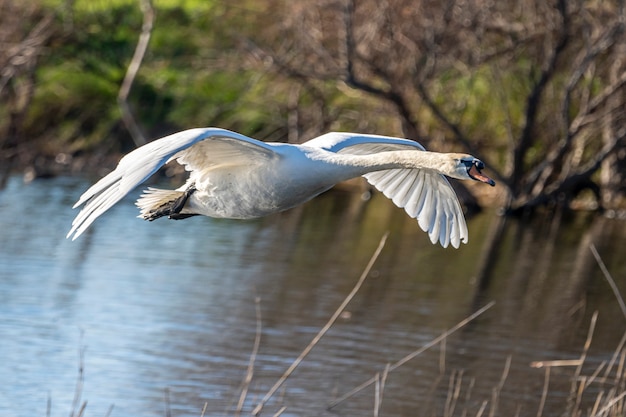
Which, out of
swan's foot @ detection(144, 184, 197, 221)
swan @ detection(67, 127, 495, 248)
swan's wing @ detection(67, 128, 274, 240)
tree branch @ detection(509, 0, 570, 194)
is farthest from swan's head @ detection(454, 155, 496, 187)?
tree branch @ detection(509, 0, 570, 194)

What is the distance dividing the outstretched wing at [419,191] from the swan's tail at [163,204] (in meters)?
0.89

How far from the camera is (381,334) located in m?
12.1

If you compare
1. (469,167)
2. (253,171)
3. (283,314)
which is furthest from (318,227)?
(469,167)

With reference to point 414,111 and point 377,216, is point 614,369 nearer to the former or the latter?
point 377,216

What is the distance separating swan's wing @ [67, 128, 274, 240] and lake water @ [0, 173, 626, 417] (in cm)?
143

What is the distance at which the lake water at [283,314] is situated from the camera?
994cm

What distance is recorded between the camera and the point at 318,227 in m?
18.7

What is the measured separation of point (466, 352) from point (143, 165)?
6266mm

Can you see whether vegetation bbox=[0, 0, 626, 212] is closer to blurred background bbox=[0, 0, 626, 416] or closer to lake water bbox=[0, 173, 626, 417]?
blurred background bbox=[0, 0, 626, 416]

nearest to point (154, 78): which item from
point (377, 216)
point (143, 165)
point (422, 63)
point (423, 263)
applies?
point (422, 63)

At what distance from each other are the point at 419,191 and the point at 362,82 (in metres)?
12.1

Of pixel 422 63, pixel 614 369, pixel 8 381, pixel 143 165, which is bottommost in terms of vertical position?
pixel 8 381

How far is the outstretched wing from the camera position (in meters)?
7.70

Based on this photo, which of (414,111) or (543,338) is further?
(414,111)
